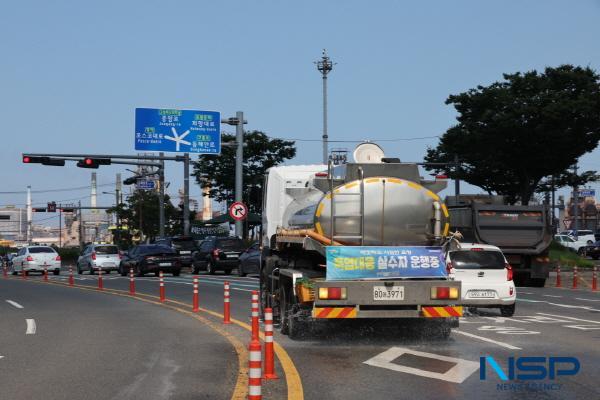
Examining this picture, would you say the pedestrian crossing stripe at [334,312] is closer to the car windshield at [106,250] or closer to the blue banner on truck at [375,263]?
the blue banner on truck at [375,263]

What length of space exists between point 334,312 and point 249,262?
24.1 meters

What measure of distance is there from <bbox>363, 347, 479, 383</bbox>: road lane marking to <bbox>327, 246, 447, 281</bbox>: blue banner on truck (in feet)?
3.91

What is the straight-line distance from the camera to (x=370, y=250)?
12578 millimetres

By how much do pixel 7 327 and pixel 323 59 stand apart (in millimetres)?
43298

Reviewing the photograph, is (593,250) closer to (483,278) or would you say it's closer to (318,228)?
(483,278)

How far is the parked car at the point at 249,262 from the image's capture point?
118 feet

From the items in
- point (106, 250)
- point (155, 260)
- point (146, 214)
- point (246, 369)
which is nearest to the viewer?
point (246, 369)

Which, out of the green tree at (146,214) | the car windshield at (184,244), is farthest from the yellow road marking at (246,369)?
the green tree at (146,214)

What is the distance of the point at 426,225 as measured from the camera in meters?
13.1

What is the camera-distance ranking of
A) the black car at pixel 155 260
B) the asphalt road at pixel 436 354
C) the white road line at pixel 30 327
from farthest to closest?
the black car at pixel 155 260 → the white road line at pixel 30 327 → the asphalt road at pixel 436 354

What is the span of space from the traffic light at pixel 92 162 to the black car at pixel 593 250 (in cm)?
3558

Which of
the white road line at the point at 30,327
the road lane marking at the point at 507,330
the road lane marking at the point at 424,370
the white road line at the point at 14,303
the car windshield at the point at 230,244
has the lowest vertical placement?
the white road line at the point at 14,303

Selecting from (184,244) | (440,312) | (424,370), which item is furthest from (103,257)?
(424,370)

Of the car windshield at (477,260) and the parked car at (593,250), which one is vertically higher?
the car windshield at (477,260)
